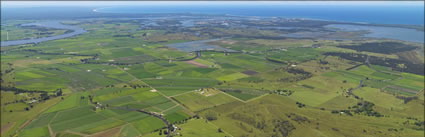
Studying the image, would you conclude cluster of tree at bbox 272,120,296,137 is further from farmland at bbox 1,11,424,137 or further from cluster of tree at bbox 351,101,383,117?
cluster of tree at bbox 351,101,383,117

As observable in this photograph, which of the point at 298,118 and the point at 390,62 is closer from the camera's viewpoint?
the point at 298,118

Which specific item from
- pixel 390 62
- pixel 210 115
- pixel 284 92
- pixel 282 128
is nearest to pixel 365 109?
pixel 284 92

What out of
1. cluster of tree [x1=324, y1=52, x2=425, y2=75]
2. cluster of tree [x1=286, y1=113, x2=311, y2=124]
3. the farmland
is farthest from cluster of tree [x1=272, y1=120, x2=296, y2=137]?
cluster of tree [x1=324, y1=52, x2=425, y2=75]

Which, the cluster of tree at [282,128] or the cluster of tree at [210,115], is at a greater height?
the cluster of tree at [210,115]

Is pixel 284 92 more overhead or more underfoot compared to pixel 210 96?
more overhead

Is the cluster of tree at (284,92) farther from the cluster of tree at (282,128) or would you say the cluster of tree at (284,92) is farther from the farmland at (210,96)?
the cluster of tree at (282,128)

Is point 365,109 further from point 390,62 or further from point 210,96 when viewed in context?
point 390,62

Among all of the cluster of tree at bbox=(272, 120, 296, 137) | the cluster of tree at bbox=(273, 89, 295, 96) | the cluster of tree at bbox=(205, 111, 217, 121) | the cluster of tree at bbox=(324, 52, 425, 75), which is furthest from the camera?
the cluster of tree at bbox=(324, 52, 425, 75)

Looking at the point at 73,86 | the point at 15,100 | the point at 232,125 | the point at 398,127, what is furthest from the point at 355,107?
the point at 15,100

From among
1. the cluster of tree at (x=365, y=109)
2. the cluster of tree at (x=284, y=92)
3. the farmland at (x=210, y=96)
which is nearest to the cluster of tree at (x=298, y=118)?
the farmland at (x=210, y=96)
